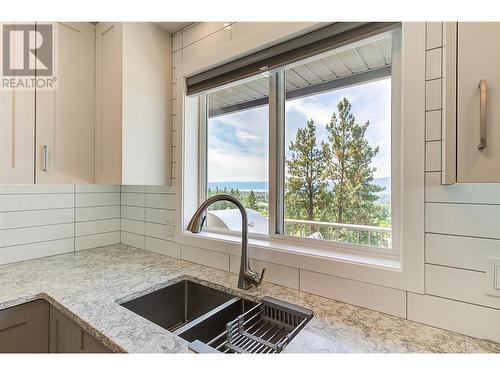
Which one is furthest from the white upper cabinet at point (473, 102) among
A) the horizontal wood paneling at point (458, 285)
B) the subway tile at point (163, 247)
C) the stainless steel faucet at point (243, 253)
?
the subway tile at point (163, 247)

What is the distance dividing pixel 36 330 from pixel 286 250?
1.06 m

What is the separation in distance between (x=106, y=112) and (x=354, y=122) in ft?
4.27

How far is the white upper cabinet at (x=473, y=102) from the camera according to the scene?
540 mm

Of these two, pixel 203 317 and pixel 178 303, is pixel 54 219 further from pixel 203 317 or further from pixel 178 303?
pixel 203 317

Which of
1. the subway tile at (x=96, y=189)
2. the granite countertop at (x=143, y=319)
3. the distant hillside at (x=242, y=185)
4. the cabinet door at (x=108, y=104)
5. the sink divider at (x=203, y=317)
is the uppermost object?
the cabinet door at (x=108, y=104)

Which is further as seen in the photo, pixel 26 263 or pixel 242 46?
pixel 26 263

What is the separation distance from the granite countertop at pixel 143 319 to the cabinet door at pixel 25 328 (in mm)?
44

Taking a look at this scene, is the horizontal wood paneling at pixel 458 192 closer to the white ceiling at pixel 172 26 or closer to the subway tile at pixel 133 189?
the white ceiling at pixel 172 26

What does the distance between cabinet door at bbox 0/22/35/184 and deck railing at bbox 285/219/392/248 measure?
4.30 feet

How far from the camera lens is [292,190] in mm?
1298

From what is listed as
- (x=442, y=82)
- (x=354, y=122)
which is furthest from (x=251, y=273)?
(x=442, y=82)

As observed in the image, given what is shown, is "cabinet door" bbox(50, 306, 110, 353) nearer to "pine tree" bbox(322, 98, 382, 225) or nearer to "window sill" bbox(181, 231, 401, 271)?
"window sill" bbox(181, 231, 401, 271)
